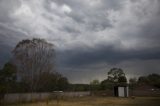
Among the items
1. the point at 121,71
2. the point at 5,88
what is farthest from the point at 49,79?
the point at 121,71

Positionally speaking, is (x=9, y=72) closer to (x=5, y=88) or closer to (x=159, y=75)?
(x=5, y=88)

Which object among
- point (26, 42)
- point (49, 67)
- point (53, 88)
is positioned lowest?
point (53, 88)

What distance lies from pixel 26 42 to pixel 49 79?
1273cm

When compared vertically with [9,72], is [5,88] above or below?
below

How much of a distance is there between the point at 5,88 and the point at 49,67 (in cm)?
2167

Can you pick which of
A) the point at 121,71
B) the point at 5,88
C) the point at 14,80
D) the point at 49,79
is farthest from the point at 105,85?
the point at 5,88

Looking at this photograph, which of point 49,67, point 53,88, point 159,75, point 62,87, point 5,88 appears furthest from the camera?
point 159,75

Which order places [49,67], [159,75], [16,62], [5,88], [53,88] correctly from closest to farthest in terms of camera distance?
[5,88]
[16,62]
[49,67]
[53,88]
[159,75]

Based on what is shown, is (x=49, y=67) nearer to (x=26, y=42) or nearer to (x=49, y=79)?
(x=49, y=79)

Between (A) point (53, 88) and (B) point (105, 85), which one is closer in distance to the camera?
(A) point (53, 88)

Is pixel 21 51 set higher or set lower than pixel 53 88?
higher

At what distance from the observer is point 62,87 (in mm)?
85125

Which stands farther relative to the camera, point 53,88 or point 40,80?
point 53,88

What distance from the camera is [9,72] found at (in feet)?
169
